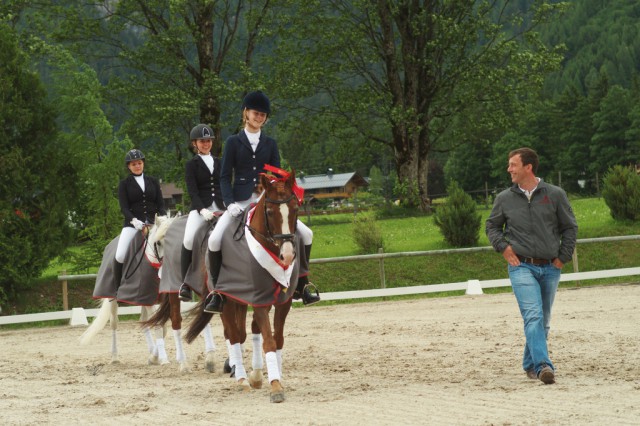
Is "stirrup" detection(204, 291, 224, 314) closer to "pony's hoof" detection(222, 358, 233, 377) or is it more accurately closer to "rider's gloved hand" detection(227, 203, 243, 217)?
"rider's gloved hand" detection(227, 203, 243, 217)

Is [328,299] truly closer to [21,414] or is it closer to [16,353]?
[16,353]

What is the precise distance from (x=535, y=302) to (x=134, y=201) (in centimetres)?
592

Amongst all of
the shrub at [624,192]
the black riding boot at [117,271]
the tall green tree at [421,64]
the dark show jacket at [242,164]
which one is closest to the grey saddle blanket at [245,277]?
the dark show jacket at [242,164]

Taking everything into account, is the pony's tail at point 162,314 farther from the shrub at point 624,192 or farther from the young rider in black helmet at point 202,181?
the shrub at point 624,192

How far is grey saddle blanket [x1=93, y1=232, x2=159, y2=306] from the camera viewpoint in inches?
473

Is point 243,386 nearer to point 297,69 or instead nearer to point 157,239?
point 157,239

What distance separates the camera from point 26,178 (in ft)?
66.6

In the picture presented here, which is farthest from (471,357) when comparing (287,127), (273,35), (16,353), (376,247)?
(287,127)

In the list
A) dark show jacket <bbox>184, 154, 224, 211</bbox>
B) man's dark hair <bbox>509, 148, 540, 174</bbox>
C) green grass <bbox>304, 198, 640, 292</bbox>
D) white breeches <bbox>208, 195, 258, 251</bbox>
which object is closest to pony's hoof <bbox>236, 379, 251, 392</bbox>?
white breeches <bbox>208, 195, 258, 251</bbox>

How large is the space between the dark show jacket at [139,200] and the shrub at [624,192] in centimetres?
1747

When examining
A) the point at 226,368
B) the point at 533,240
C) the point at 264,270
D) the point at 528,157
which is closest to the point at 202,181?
the point at 226,368

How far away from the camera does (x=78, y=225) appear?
23297 millimetres

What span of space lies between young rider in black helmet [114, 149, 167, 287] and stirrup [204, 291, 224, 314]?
3.41 meters

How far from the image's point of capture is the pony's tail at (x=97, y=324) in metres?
12.5
